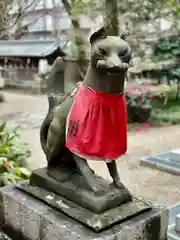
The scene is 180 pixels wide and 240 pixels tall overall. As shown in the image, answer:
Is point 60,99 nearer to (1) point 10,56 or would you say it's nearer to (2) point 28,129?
(2) point 28,129

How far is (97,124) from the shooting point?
250 centimetres

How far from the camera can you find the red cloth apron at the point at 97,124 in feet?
8.14

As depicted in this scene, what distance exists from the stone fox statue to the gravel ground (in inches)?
86.1

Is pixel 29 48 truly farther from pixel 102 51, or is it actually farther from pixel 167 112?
pixel 102 51

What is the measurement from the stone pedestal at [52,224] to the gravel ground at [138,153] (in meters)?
1.78

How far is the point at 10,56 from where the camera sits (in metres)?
16.2

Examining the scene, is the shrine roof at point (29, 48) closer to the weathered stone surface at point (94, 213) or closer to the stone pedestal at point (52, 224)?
the stone pedestal at point (52, 224)

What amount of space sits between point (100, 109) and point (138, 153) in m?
4.15

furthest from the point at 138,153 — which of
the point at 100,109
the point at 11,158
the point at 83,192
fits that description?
the point at 100,109

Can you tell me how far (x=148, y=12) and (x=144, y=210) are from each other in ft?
24.3

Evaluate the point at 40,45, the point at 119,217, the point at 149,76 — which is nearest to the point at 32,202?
the point at 119,217

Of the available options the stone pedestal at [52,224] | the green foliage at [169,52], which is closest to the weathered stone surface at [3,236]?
the stone pedestal at [52,224]

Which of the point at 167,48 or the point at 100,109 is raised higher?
the point at 167,48

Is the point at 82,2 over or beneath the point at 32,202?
over
